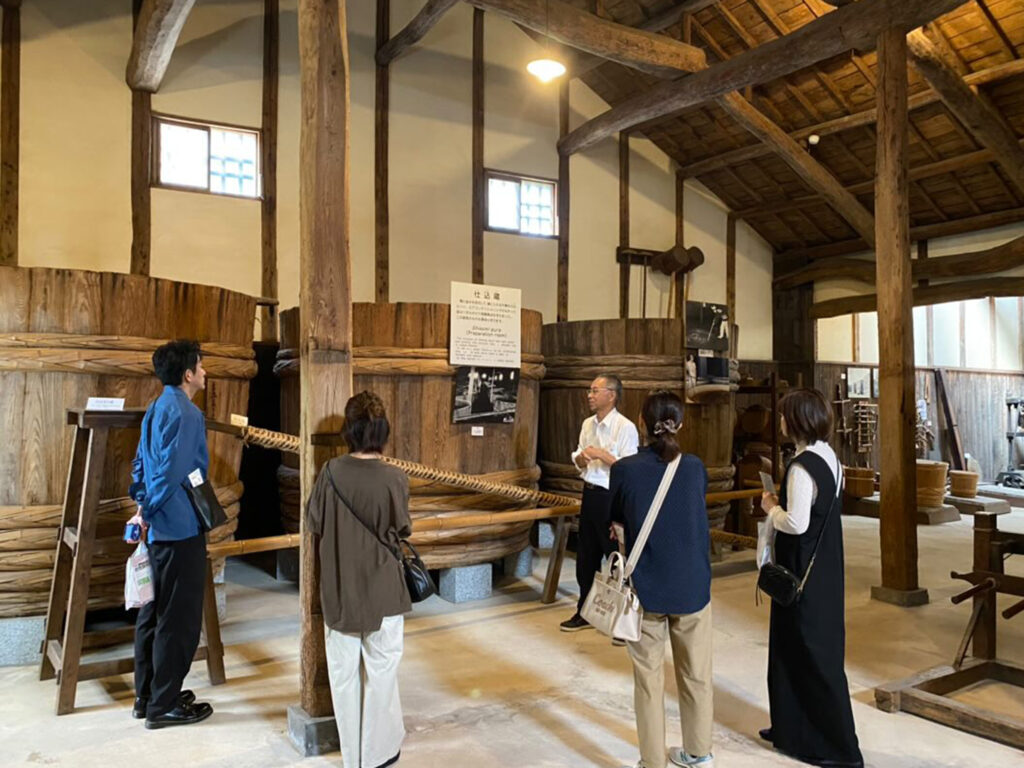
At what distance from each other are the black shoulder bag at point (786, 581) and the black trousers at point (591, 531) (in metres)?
1.40

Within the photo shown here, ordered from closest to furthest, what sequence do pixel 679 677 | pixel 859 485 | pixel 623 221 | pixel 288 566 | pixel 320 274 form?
pixel 679 677, pixel 320 274, pixel 288 566, pixel 859 485, pixel 623 221

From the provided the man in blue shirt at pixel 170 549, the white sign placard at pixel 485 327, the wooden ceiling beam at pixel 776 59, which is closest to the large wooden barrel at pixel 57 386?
the man in blue shirt at pixel 170 549

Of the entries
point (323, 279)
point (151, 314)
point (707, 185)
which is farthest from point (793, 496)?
point (707, 185)

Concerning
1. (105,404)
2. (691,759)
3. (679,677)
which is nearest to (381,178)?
(105,404)

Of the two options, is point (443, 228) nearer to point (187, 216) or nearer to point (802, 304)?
point (187, 216)

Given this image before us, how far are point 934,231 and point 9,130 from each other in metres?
8.95

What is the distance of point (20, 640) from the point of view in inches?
131

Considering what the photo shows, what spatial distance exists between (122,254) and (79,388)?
10.5 ft

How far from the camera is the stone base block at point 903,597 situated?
14.7 ft

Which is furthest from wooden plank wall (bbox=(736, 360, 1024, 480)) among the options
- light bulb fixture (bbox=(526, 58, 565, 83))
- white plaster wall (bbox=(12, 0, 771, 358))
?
light bulb fixture (bbox=(526, 58, 565, 83))

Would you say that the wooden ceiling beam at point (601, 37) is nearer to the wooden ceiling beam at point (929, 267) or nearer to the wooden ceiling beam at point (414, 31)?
the wooden ceiling beam at point (414, 31)

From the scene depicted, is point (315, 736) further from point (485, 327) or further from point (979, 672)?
point (979, 672)

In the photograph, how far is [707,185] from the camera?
9.26 meters

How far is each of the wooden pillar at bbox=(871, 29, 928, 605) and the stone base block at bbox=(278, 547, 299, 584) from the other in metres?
3.59
